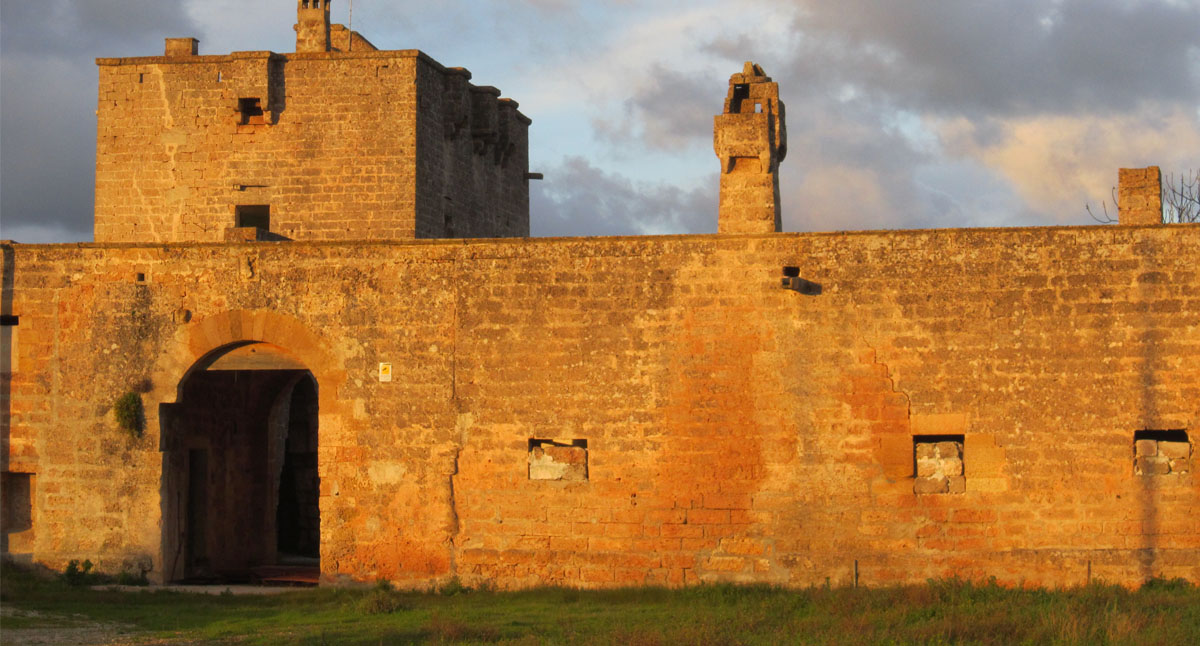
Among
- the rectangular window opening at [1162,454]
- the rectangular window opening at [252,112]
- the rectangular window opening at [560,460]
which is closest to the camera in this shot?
the rectangular window opening at [1162,454]

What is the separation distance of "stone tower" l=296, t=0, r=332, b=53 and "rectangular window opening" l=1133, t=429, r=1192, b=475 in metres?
13.4

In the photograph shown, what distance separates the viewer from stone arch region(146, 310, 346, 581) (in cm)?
1331

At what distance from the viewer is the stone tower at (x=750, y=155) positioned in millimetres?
13922

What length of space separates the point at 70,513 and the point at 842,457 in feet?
25.8

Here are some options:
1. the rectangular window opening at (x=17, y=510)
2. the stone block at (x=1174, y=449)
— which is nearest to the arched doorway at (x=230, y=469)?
the rectangular window opening at (x=17, y=510)

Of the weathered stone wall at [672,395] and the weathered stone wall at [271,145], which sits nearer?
the weathered stone wall at [672,395]

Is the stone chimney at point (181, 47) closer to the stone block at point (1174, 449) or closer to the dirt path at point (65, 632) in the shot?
the dirt path at point (65, 632)

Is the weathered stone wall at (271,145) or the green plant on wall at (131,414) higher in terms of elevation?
the weathered stone wall at (271,145)

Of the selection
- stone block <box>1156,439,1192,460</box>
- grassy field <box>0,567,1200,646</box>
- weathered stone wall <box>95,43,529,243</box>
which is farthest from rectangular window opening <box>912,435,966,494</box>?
weathered stone wall <box>95,43,529,243</box>

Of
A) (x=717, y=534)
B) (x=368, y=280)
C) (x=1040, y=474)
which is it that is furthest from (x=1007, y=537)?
(x=368, y=280)

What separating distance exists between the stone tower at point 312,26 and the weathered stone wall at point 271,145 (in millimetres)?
803

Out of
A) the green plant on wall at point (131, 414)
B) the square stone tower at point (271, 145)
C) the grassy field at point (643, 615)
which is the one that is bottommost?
the grassy field at point (643, 615)

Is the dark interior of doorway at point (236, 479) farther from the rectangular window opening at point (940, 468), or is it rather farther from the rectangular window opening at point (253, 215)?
the rectangular window opening at point (940, 468)

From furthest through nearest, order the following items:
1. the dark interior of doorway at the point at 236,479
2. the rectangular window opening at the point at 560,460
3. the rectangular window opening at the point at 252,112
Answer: the rectangular window opening at the point at 252,112
the dark interior of doorway at the point at 236,479
the rectangular window opening at the point at 560,460
